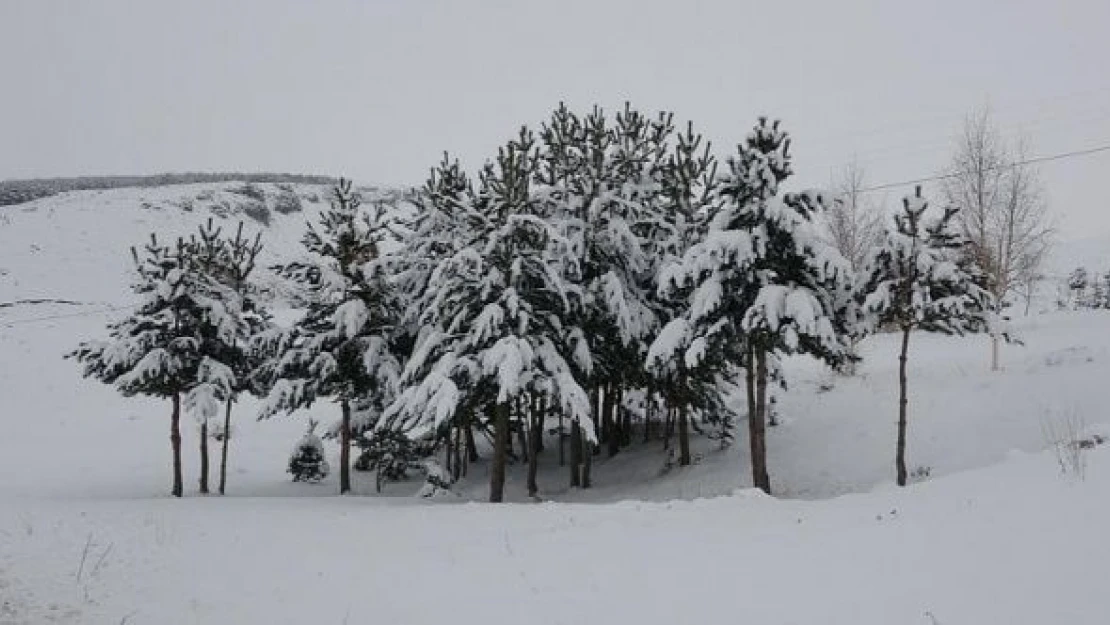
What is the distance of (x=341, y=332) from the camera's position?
21500 mm

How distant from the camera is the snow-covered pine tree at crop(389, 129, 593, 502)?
704 inches

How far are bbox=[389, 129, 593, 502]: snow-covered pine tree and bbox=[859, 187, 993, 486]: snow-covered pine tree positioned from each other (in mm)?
7557

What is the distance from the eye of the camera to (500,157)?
1967cm

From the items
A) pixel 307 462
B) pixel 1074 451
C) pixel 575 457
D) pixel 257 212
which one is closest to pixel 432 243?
pixel 575 457

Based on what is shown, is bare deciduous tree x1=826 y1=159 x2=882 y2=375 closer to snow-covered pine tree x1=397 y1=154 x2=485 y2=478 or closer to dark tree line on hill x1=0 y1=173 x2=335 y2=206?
snow-covered pine tree x1=397 y1=154 x2=485 y2=478

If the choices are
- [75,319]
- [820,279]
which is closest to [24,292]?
[75,319]

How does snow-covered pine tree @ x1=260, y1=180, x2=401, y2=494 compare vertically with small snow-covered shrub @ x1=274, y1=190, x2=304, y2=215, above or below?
below

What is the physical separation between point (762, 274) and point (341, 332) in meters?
11.4

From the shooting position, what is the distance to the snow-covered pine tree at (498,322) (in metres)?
17.9

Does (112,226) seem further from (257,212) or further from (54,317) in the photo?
(54,317)

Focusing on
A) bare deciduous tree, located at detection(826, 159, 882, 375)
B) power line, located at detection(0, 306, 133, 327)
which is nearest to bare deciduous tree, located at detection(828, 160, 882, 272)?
bare deciduous tree, located at detection(826, 159, 882, 375)

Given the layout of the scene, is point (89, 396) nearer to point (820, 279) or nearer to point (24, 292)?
point (24, 292)

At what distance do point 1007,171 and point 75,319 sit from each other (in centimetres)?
5377

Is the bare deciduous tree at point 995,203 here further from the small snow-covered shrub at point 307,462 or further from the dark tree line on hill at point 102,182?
the dark tree line on hill at point 102,182
